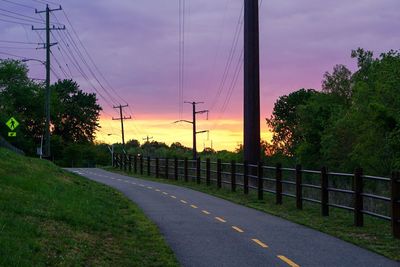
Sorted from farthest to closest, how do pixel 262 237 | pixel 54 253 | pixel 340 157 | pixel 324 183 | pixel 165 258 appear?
1. pixel 340 157
2. pixel 324 183
3. pixel 262 237
4. pixel 165 258
5. pixel 54 253

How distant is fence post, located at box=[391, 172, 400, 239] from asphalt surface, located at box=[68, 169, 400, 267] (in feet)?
3.84

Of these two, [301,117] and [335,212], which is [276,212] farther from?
[301,117]

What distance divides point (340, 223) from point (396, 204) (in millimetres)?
2887

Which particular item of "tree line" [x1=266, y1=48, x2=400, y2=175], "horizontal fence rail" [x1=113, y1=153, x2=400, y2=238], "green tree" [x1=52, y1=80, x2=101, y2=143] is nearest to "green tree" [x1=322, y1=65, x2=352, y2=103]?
"tree line" [x1=266, y1=48, x2=400, y2=175]

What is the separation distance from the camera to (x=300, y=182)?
17.9 metres

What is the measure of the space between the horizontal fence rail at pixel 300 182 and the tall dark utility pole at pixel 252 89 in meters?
1.54

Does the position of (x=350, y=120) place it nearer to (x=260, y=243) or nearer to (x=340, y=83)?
(x=340, y=83)

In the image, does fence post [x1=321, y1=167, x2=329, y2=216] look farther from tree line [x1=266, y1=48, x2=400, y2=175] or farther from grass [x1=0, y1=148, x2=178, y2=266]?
tree line [x1=266, y1=48, x2=400, y2=175]

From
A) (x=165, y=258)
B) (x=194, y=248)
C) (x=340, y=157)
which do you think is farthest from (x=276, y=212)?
(x=340, y=157)

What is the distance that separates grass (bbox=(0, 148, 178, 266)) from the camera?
8.11 meters

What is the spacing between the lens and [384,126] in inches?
1690

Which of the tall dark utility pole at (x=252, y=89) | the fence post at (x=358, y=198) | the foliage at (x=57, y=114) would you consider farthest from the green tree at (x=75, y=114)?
the fence post at (x=358, y=198)

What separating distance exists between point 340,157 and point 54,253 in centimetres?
5376

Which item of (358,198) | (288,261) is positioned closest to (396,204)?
(358,198)
